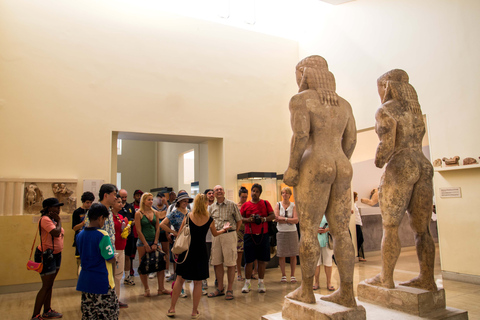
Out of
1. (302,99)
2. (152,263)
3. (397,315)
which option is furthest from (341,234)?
(152,263)

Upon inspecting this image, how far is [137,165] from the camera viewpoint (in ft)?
60.2

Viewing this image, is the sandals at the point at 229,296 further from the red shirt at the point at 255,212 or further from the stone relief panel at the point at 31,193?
the stone relief panel at the point at 31,193

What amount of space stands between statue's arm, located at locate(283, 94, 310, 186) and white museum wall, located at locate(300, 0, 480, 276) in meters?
4.30

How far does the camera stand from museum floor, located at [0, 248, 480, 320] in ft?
15.7

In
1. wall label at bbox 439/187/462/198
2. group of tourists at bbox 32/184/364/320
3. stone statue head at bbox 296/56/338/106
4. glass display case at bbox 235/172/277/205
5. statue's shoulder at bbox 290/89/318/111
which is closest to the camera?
group of tourists at bbox 32/184/364/320

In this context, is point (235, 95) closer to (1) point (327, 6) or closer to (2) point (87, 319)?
(1) point (327, 6)

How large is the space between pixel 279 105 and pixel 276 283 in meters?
5.29

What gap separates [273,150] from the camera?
32.5 feet

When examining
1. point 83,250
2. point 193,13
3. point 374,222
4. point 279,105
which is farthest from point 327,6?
point 83,250

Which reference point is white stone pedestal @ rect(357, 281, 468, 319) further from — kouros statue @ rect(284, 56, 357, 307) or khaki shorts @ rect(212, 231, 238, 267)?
khaki shorts @ rect(212, 231, 238, 267)

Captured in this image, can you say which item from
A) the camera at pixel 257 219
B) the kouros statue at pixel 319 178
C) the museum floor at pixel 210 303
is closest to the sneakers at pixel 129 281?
the museum floor at pixel 210 303

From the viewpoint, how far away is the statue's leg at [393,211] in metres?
3.99

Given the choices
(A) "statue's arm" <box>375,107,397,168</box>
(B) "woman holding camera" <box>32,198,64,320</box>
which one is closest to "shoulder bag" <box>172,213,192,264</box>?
(B) "woman holding camera" <box>32,198,64,320</box>

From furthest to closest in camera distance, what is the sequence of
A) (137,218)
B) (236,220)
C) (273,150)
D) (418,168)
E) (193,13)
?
(273,150)
(193,13)
(236,220)
(137,218)
(418,168)
